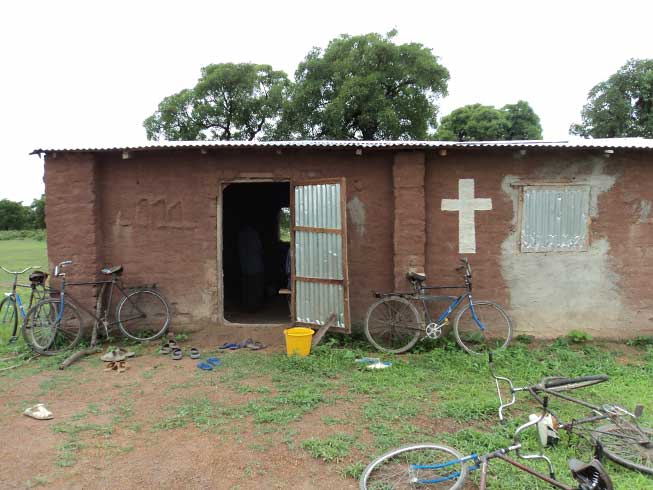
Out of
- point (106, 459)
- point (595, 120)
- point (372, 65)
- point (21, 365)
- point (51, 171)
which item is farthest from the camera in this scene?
point (595, 120)

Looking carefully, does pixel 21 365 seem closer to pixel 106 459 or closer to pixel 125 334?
pixel 125 334

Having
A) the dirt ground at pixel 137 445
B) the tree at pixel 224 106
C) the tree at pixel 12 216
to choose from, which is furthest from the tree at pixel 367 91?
the tree at pixel 12 216

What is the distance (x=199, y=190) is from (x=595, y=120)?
20689 mm

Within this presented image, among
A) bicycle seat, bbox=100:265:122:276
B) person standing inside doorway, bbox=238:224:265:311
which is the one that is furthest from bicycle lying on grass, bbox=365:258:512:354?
bicycle seat, bbox=100:265:122:276

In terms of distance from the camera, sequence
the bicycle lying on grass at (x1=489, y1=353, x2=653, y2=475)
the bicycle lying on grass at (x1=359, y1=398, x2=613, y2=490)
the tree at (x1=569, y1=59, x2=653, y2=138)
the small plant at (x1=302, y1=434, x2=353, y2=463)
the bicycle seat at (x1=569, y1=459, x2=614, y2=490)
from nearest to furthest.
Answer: the bicycle seat at (x1=569, y1=459, x2=614, y2=490), the bicycle lying on grass at (x1=359, y1=398, x2=613, y2=490), the bicycle lying on grass at (x1=489, y1=353, x2=653, y2=475), the small plant at (x1=302, y1=434, x2=353, y2=463), the tree at (x1=569, y1=59, x2=653, y2=138)

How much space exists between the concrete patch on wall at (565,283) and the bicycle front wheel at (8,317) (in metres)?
6.81

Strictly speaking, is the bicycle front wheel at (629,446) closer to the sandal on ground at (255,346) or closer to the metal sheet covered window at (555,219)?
the metal sheet covered window at (555,219)

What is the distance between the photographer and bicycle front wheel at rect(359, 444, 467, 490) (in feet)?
9.71

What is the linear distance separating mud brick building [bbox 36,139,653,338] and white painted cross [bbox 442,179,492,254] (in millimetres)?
13

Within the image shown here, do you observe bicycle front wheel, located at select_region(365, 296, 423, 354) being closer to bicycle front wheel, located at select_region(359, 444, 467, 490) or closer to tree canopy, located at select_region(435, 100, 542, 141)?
bicycle front wheel, located at select_region(359, 444, 467, 490)

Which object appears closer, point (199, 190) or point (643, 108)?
point (199, 190)

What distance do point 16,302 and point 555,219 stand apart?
7.43m

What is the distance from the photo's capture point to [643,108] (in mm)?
20734

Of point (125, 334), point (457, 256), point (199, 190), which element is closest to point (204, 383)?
point (125, 334)
